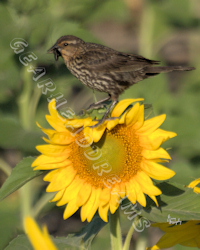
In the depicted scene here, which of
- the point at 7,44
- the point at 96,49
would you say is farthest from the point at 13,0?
the point at 96,49

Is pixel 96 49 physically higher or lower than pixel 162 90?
higher

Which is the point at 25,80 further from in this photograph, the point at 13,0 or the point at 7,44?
the point at 13,0

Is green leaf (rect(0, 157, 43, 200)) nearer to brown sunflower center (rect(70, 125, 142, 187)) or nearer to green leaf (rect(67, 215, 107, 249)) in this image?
brown sunflower center (rect(70, 125, 142, 187))

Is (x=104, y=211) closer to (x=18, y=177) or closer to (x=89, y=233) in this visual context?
(x=89, y=233)

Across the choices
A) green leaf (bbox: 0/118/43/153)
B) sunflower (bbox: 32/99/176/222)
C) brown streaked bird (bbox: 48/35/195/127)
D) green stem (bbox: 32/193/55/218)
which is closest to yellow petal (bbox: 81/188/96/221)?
sunflower (bbox: 32/99/176/222)

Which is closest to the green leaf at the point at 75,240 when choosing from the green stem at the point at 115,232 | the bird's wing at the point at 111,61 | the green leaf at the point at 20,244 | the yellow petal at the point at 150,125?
the green leaf at the point at 20,244
